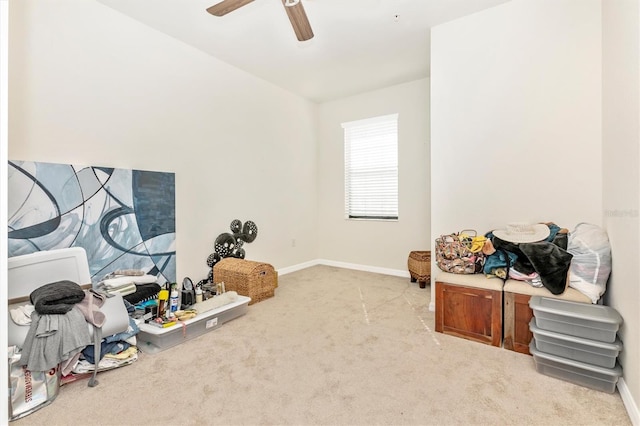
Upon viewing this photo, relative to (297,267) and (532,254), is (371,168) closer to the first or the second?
(297,267)

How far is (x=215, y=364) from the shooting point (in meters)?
2.12

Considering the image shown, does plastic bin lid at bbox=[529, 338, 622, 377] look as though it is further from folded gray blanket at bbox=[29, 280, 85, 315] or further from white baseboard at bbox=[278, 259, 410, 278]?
folded gray blanket at bbox=[29, 280, 85, 315]

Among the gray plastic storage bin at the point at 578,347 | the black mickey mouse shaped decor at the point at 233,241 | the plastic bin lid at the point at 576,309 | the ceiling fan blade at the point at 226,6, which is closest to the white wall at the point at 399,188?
the black mickey mouse shaped decor at the point at 233,241

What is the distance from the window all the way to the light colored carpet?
7.83 ft

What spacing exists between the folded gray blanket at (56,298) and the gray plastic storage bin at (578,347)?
2.89 meters

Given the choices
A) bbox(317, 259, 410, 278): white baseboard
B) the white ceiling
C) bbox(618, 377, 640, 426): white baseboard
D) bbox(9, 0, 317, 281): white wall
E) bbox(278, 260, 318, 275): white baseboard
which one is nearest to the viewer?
bbox(618, 377, 640, 426): white baseboard

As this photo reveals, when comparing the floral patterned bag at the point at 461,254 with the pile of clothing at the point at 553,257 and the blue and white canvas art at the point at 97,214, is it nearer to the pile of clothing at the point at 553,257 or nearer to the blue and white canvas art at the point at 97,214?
the pile of clothing at the point at 553,257

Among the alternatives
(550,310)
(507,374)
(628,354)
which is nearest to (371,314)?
(507,374)

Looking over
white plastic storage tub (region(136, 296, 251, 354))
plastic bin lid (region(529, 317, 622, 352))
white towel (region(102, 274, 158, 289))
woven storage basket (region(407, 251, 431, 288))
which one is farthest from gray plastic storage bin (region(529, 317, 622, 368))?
white towel (region(102, 274, 158, 289))

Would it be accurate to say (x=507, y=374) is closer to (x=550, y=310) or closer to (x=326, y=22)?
(x=550, y=310)

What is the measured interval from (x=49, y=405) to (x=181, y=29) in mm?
3204

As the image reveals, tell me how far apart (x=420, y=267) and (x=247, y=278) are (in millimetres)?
2096

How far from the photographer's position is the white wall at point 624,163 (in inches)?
66.0

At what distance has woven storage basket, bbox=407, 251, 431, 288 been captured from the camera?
388 cm
